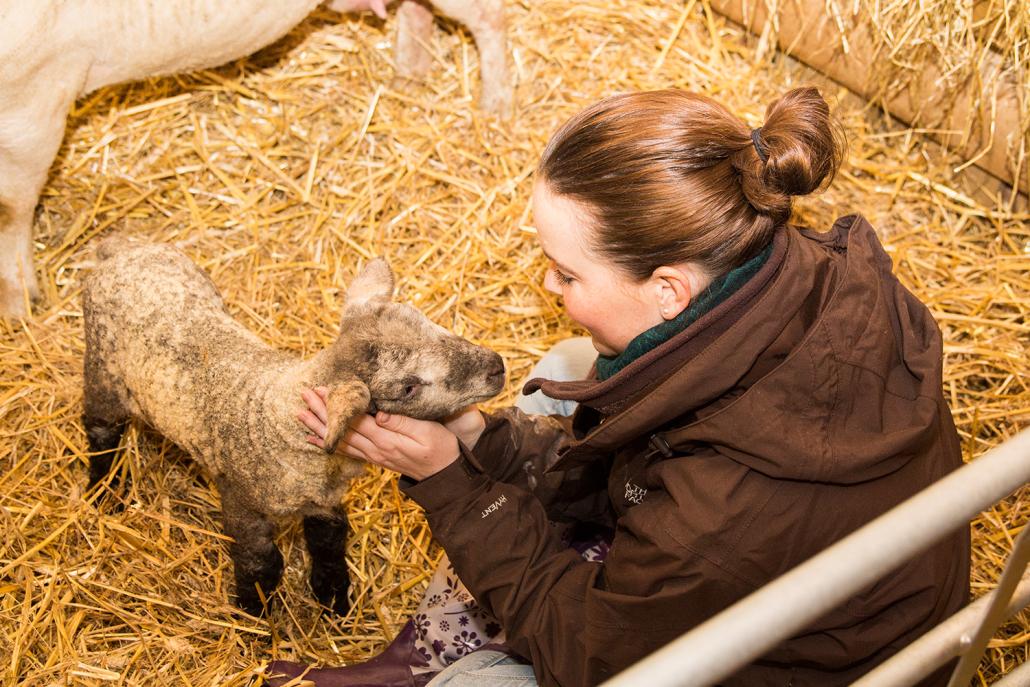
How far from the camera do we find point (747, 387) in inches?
76.9

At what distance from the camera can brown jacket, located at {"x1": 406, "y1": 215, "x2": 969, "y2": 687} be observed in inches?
73.2

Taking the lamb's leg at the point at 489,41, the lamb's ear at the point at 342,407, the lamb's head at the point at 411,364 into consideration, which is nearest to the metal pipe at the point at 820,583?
the lamb's ear at the point at 342,407

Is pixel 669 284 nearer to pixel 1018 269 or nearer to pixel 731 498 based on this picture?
pixel 731 498

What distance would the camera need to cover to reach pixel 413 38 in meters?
4.60

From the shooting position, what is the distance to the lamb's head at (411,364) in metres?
2.45

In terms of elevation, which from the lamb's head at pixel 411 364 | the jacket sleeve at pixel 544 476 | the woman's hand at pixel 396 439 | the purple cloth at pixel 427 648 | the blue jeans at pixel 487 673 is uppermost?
the lamb's head at pixel 411 364

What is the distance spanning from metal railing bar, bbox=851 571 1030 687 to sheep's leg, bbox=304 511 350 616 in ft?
6.02

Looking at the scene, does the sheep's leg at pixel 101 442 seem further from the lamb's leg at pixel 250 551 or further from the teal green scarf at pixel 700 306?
the teal green scarf at pixel 700 306

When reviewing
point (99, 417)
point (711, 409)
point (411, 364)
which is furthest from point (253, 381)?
point (711, 409)

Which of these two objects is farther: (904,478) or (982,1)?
(982,1)

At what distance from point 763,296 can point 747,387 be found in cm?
20

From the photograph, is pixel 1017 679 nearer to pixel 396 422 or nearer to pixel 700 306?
pixel 700 306

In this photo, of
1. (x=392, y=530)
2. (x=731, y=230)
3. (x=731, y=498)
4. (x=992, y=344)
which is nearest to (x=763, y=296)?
(x=731, y=230)

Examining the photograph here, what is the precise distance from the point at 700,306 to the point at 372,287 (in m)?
1.07
